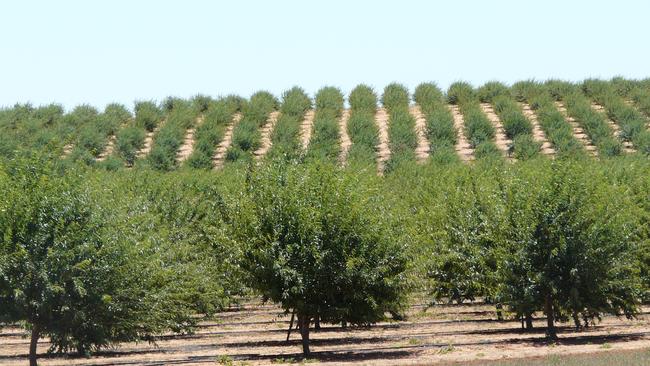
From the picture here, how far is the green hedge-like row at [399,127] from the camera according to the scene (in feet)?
206

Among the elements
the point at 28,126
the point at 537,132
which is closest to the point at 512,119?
the point at 537,132

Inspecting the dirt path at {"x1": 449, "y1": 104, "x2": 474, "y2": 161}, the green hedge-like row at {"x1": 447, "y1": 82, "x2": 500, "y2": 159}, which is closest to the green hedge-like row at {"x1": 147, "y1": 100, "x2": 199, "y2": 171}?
the dirt path at {"x1": 449, "y1": 104, "x2": 474, "y2": 161}

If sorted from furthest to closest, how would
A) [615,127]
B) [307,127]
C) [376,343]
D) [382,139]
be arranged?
[307,127] → [382,139] → [615,127] → [376,343]

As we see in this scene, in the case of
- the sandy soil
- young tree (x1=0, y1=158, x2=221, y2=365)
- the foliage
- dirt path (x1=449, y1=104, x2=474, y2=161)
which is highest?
the foliage

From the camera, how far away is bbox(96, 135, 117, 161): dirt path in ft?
220

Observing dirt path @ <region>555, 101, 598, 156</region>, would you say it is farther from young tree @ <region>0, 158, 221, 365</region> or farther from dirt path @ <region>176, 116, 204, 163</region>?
young tree @ <region>0, 158, 221, 365</region>

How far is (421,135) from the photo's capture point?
69625 mm

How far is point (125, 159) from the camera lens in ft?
216

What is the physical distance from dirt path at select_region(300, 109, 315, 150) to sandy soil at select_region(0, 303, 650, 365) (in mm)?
30759

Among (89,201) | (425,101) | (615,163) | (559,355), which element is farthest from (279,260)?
(425,101)

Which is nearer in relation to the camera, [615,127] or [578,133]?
[578,133]

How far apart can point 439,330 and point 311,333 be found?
359cm

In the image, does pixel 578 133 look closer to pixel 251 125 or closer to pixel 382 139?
pixel 382 139

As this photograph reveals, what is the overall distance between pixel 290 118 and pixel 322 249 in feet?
152
